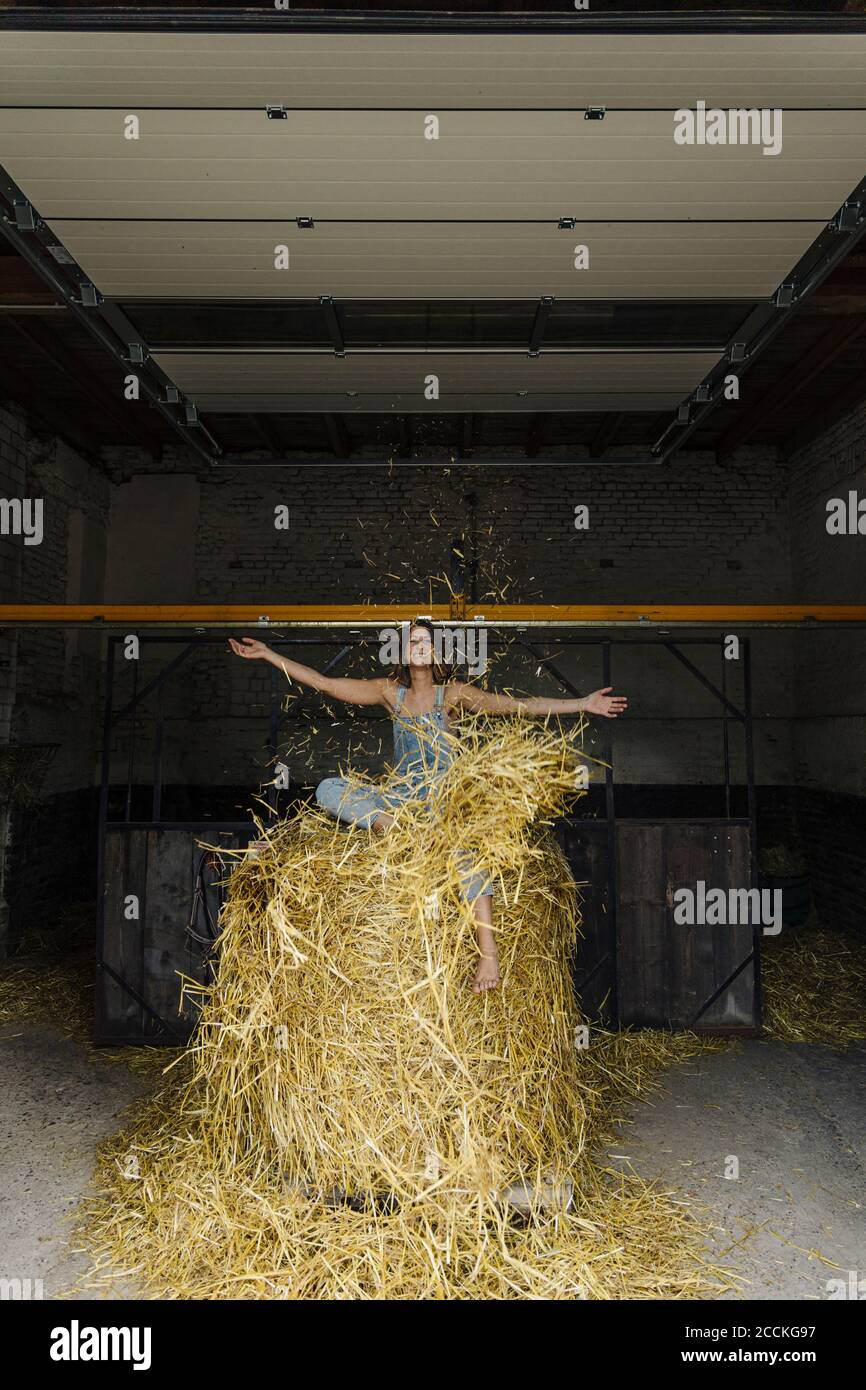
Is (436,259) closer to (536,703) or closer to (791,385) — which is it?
(536,703)

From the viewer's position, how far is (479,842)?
248 cm

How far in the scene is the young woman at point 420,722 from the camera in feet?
8.52

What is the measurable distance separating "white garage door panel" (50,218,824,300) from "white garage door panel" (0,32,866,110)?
653 millimetres

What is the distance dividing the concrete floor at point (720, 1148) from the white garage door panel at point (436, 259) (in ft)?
11.7

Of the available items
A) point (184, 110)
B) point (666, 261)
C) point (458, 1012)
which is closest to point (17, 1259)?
point (458, 1012)

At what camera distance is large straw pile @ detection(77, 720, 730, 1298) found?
2.44 meters

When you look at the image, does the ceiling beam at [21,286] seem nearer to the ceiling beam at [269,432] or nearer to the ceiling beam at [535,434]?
the ceiling beam at [269,432]

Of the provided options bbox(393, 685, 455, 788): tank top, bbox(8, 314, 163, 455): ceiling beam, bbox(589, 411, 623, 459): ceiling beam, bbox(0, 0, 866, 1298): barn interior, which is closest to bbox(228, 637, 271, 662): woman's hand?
bbox(393, 685, 455, 788): tank top

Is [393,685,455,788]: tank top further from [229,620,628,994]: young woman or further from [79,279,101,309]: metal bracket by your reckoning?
[79,279,101,309]: metal bracket

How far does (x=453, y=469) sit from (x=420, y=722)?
5.28 m

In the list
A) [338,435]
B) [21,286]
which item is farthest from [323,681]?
[338,435]

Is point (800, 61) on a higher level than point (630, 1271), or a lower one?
higher

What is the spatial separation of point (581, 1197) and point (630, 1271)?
327 mm

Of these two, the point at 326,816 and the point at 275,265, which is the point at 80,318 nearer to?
the point at 275,265
